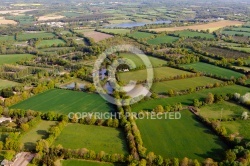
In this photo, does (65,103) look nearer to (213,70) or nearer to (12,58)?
(213,70)

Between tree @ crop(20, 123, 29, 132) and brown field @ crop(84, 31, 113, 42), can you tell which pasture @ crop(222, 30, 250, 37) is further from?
tree @ crop(20, 123, 29, 132)

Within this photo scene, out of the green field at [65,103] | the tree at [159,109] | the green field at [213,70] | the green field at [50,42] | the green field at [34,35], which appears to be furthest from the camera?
the green field at [34,35]

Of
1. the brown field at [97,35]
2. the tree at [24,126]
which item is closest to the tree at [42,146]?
the tree at [24,126]

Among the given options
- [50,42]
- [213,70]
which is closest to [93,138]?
[213,70]

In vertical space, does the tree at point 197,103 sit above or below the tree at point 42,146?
above

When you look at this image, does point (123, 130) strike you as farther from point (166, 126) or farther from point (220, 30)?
point (220, 30)

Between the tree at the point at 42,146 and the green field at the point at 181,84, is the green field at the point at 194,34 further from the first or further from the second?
the tree at the point at 42,146

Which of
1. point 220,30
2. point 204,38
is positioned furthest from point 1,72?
point 220,30
